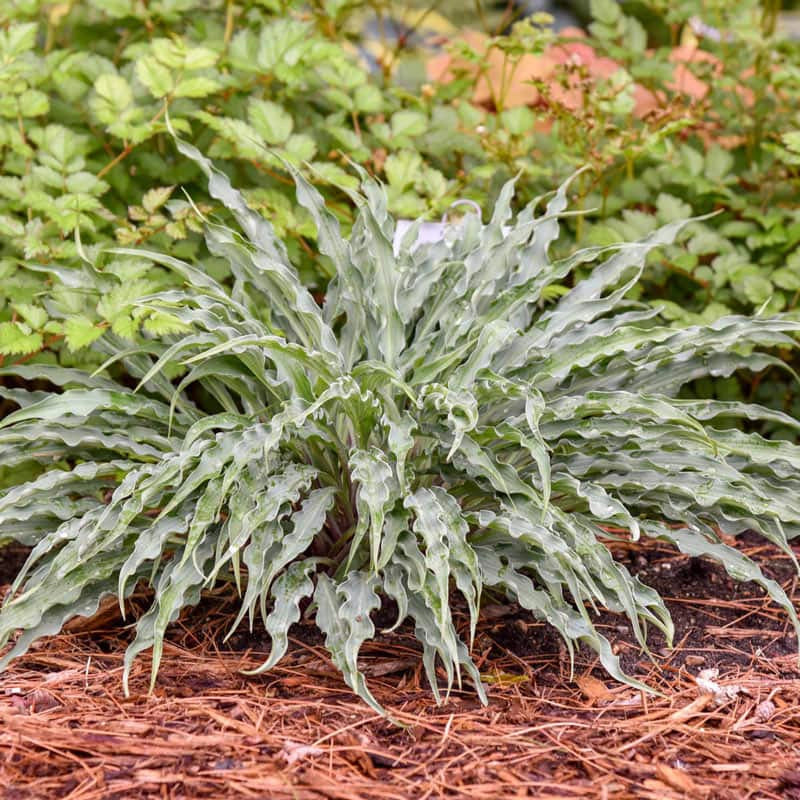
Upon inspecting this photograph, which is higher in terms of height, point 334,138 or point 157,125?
point 157,125

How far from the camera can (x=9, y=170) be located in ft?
9.56

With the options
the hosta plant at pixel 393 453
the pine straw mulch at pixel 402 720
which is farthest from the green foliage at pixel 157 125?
the pine straw mulch at pixel 402 720

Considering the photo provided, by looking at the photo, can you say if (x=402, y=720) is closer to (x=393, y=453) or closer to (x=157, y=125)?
(x=393, y=453)

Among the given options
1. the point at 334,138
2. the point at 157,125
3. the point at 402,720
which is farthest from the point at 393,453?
the point at 334,138

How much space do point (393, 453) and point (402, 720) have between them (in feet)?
1.70

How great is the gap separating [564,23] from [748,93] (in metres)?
2.91

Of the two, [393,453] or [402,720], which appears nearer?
[402,720]

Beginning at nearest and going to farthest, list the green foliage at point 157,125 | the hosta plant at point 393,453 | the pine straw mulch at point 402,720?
1. the pine straw mulch at point 402,720
2. the hosta plant at point 393,453
3. the green foliage at point 157,125

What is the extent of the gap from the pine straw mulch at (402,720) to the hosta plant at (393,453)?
96mm

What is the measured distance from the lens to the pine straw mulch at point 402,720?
170 cm

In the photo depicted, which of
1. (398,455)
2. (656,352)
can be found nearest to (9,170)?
(398,455)

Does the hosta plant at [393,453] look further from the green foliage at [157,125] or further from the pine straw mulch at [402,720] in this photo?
the green foliage at [157,125]

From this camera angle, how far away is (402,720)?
188cm

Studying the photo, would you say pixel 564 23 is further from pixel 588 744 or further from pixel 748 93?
pixel 588 744
